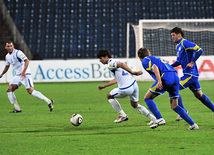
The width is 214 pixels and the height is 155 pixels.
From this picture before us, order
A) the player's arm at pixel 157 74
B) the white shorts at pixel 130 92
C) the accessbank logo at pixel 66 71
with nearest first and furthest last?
the player's arm at pixel 157 74, the white shorts at pixel 130 92, the accessbank logo at pixel 66 71

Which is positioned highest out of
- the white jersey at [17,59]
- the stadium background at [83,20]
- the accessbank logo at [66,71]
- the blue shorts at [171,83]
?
the blue shorts at [171,83]

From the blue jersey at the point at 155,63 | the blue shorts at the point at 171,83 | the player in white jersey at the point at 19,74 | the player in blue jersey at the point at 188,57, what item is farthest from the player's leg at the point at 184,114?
the player in white jersey at the point at 19,74

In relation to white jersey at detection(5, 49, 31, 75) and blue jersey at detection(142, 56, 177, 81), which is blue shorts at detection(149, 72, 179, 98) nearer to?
blue jersey at detection(142, 56, 177, 81)

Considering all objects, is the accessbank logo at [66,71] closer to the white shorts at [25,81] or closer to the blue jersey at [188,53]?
the white shorts at [25,81]

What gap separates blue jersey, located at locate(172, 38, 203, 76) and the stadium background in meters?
17.9

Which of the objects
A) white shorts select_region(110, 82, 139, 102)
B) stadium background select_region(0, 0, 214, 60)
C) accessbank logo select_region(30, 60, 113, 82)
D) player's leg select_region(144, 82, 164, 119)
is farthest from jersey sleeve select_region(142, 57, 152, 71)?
stadium background select_region(0, 0, 214, 60)

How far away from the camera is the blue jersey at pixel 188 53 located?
6.93m

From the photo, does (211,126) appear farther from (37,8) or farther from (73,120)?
(37,8)

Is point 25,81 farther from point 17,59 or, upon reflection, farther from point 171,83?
point 171,83

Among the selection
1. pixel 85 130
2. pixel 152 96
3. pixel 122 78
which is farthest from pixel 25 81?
pixel 152 96

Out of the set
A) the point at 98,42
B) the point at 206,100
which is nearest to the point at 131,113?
the point at 206,100

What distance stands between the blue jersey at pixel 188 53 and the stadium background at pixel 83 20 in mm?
17881

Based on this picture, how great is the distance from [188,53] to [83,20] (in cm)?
2030

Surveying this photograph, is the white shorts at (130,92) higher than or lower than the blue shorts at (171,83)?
lower
